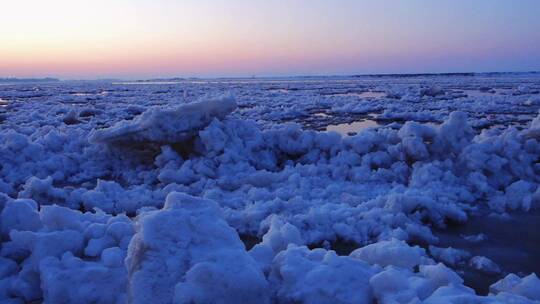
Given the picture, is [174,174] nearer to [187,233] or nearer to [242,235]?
[242,235]

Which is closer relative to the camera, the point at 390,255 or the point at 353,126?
the point at 390,255

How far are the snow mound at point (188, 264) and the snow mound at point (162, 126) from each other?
184 inches

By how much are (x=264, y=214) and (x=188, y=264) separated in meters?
2.27

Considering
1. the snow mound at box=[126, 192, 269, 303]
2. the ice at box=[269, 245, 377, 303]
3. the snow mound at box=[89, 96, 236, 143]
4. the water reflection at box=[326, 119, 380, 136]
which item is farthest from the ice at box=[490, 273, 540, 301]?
the water reflection at box=[326, 119, 380, 136]

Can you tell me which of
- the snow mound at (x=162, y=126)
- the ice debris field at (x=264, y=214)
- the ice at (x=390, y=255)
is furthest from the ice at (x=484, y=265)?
the snow mound at (x=162, y=126)

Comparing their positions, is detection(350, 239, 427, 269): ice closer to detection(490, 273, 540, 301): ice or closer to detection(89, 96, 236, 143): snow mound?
detection(490, 273, 540, 301): ice

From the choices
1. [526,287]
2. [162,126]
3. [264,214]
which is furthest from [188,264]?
[162,126]

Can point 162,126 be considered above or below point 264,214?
above

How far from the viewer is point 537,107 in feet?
55.7

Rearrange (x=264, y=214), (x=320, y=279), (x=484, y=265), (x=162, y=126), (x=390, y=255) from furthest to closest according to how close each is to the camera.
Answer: (x=162, y=126) < (x=264, y=214) < (x=484, y=265) < (x=390, y=255) < (x=320, y=279)

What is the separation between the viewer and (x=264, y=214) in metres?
4.66

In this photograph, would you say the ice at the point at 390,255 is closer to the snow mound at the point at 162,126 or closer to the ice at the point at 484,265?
the ice at the point at 484,265

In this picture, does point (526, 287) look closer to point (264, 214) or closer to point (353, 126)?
point (264, 214)

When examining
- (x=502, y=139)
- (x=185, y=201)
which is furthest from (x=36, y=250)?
(x=502, y=139)
